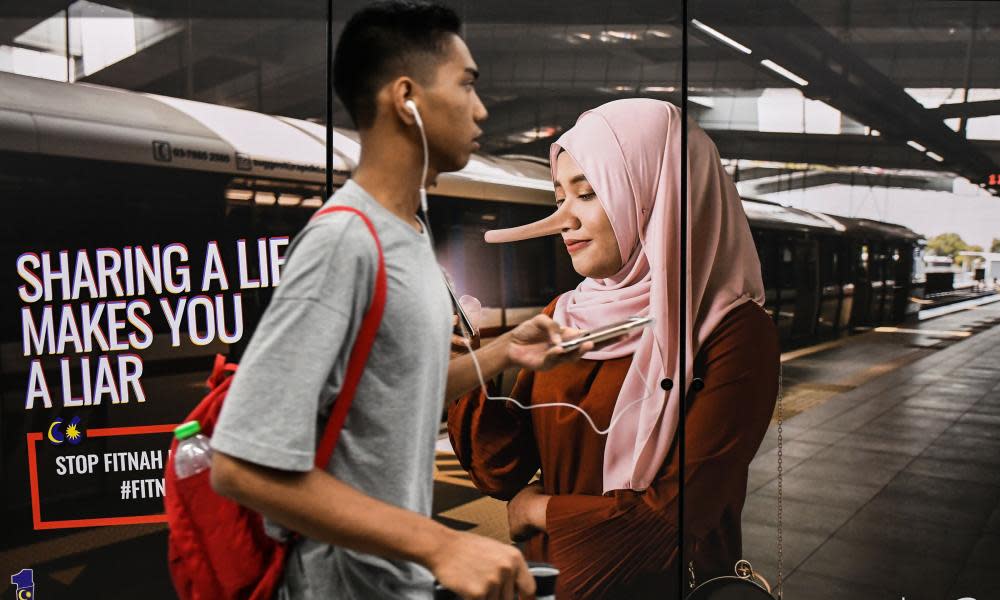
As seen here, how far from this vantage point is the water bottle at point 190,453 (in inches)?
49.4

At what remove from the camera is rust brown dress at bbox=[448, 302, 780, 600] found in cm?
283

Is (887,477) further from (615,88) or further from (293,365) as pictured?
(293,365)

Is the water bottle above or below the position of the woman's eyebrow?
below

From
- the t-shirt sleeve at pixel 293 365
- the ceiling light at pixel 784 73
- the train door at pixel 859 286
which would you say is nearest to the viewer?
the t-shirt sleeve at pixel 293 365

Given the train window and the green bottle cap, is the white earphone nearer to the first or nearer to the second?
the green bottle cap

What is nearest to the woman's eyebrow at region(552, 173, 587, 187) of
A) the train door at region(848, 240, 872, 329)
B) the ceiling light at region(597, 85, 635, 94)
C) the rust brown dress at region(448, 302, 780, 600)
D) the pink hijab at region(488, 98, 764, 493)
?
the pink hijab at region(488, 98, 764, 493)

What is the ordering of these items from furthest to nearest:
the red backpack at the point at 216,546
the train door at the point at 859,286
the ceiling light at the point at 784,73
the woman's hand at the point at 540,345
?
the train door at the point at 859,286, the ceiling light at the point at 784,73, the woman's hand at the point at 540,345, the red backpack at the point at 216,546

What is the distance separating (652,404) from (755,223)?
0.75 metres

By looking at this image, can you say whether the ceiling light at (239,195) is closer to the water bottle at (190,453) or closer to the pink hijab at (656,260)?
the pink hijab at (656,260)

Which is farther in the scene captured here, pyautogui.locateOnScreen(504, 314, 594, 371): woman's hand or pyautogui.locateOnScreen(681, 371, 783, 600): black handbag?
pyautogui.locateOnScreen(681, 371, 783, 600): black handbag

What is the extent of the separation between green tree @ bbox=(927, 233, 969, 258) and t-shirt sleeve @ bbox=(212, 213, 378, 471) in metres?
2.61

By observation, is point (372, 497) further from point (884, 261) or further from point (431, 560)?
point (884, 261)

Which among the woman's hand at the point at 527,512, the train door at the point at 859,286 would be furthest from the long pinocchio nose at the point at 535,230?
the train door at the point at 859,286

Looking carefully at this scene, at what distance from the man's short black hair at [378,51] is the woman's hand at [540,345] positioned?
20.1 inches
